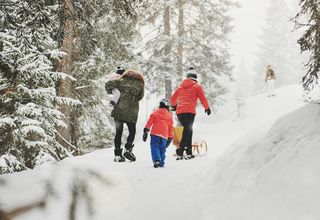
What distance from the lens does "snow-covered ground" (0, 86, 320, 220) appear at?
15.3 feet

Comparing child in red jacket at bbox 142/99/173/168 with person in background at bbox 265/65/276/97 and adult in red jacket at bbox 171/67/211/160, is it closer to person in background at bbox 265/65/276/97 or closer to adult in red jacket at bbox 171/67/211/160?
adult in red jacket at bbox 171/67/211/160

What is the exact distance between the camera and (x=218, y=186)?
239 inches

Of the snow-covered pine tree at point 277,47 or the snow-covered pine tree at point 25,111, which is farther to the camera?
the snow-covered pine tree at point 277,47

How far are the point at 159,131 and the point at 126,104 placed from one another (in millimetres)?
905

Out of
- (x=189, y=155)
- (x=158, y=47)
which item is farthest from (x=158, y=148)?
(x=158, y=47)

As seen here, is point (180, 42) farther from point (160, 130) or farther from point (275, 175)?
point (275, 175)

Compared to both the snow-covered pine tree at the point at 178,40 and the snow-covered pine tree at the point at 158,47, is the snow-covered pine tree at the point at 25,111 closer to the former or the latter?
the snow-covered pine tree at the point at 158,47

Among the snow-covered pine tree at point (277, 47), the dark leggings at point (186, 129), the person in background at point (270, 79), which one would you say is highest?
the snow-covered pine tree at point (277, 47)

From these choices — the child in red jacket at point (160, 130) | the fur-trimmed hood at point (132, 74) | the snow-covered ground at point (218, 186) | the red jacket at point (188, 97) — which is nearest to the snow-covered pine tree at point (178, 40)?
the red jacket at point (188, 97)

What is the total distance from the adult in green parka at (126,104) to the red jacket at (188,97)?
112 centimetres

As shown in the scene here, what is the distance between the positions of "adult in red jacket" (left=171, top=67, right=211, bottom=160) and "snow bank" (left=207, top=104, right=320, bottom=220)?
280 centimetres

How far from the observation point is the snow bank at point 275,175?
4.43 metres

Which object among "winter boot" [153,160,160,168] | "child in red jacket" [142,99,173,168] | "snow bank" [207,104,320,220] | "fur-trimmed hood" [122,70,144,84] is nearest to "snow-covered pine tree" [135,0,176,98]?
"fur-trimmed hood" [122,70,144,84]

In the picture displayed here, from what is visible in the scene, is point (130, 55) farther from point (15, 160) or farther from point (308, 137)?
point (308, 137)
